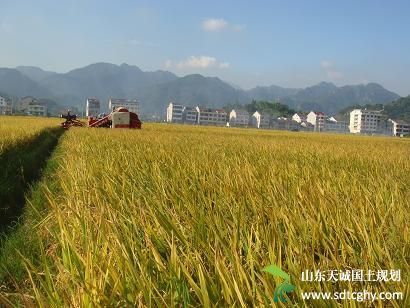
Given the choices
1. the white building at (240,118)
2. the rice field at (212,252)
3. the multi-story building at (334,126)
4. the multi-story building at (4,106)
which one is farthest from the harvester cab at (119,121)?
the multi-story building at (334,126)

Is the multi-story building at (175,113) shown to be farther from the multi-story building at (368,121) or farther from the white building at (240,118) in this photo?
the multi-story building at (368,121)

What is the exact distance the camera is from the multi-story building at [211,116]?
16512 centimetres

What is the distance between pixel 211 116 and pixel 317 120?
4043 cm

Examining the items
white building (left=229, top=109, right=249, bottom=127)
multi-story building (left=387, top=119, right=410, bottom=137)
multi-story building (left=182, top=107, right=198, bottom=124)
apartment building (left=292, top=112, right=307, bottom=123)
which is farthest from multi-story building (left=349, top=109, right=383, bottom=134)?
multi-story building (left=182, top=107, right=198, bottom=124)

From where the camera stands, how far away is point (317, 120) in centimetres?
16738

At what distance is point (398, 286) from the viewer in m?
1.29

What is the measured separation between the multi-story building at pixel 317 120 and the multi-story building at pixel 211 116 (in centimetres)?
3365

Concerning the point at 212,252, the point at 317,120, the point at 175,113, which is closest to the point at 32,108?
the point at 175,113

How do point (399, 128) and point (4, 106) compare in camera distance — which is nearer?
point (4, 106)

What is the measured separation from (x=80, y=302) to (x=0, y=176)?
5800 millimetres

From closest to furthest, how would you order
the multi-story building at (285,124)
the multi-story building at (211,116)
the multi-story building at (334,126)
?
the multi-story building at (285,124) → the multi-story building at (211,116) → the multi-story building at (334,126)

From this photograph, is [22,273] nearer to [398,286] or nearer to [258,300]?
[258,300]

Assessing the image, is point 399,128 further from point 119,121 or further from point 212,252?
point 212,252

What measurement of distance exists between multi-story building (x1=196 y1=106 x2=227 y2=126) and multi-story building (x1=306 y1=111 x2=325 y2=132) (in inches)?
1325
